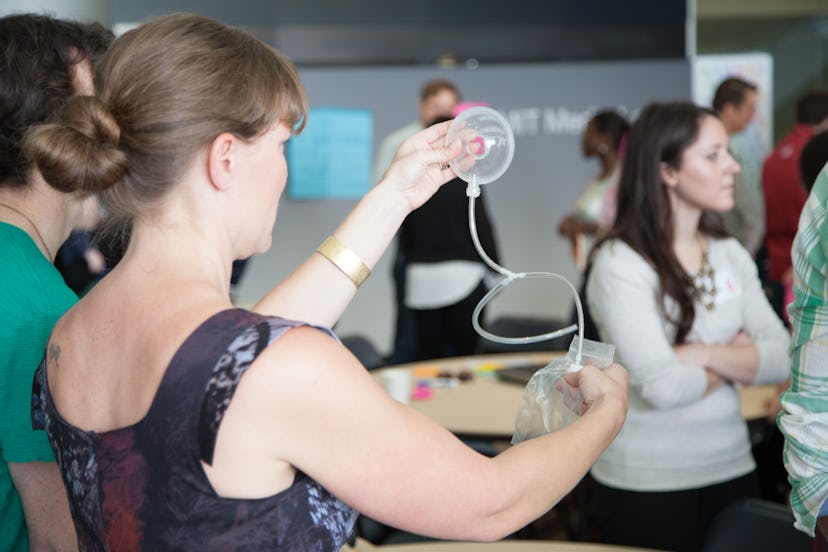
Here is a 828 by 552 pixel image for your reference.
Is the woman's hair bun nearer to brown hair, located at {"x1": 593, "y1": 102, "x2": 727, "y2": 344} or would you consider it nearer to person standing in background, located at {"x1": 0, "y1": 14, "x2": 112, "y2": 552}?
person standing in background, located at {"x1": 0, "y1": 14, "x2": 112, "y2": 552}

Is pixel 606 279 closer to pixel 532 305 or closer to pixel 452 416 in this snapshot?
pixel 452 416

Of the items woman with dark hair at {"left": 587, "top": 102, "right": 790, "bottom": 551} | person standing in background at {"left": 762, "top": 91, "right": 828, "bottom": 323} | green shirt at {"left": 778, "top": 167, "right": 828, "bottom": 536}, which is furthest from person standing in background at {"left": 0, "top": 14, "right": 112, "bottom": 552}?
person standing in background at {"left": 762, "top": 91, "right": 828, "bottom": 323}

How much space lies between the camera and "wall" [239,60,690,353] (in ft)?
22.2

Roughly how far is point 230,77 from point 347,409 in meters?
0.45

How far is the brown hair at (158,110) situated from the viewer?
1199 millimetres

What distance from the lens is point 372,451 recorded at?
108 cm

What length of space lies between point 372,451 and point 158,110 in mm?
499

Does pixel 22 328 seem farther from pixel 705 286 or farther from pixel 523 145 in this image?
pixel 523 145

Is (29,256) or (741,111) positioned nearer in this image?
(29,256)


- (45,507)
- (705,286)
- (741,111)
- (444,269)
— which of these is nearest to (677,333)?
(705,286)

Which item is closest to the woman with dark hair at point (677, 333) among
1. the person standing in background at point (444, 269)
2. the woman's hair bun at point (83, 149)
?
the woman's hair bun at point (83, 149)

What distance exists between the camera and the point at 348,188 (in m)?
6.77

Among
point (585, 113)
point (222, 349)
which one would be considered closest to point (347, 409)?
point (222, 349)

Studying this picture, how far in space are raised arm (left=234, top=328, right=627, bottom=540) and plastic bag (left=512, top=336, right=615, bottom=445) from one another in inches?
11.0
